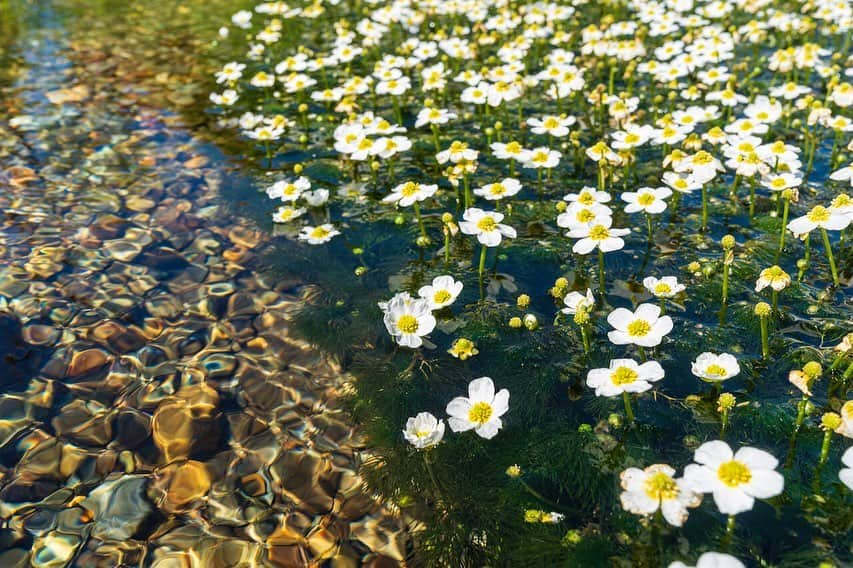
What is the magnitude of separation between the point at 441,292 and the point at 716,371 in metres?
1.51

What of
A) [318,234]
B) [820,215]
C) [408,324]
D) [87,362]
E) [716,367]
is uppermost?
[820,215]

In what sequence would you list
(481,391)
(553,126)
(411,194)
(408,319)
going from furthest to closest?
1. (553,126)
2. (411,194)
3. (408,319)
4. (481,391)

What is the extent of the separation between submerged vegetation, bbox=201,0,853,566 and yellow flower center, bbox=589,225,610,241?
0.04 ft

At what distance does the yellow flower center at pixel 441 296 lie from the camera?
3.68 meters

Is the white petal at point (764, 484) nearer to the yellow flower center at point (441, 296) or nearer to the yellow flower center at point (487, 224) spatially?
the yellow flower center at point (441, 296)

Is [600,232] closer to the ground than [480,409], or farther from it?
farther from it

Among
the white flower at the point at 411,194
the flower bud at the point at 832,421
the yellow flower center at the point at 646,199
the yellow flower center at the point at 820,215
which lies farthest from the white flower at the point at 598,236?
the flower bud at the point at 832,421

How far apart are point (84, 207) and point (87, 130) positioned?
5.82 feet

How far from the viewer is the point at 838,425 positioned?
Answer: 8.70 feet

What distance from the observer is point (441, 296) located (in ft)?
12.1

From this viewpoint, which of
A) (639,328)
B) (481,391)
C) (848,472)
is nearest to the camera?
(848,472)

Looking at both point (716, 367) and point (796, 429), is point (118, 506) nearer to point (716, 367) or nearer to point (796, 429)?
point (716, 367)

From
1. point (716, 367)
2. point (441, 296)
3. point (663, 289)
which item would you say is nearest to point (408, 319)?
point (441, 296)

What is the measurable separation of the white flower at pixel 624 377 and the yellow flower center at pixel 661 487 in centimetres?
48
